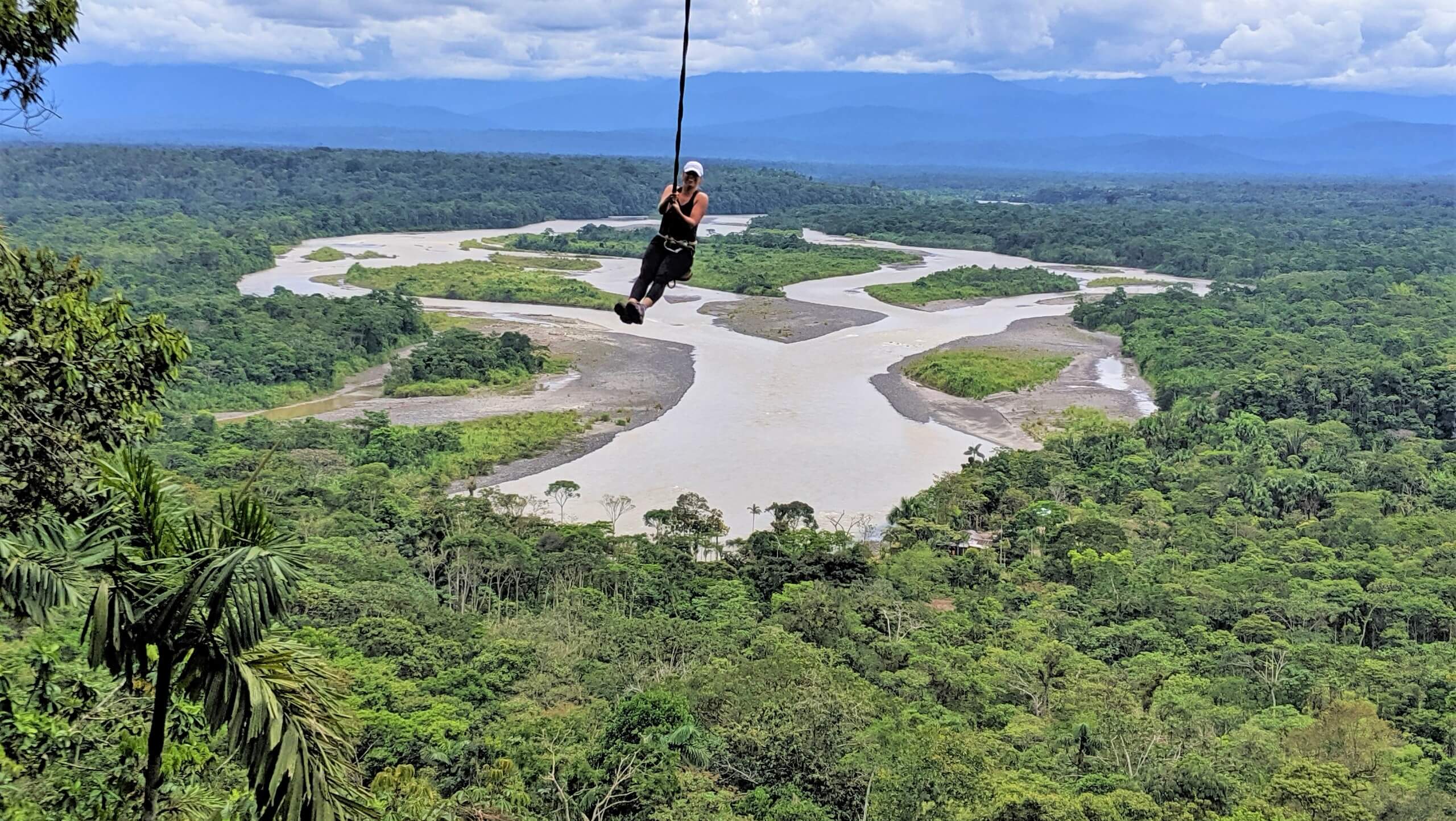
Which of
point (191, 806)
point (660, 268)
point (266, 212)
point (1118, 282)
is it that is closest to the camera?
point (191, 806)

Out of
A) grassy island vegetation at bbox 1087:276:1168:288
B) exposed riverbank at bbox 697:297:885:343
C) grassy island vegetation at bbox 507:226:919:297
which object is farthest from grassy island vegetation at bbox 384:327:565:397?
grassy island vegetation at bbox 1087:276:1168:288

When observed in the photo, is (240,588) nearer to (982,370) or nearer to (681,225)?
(681,225)

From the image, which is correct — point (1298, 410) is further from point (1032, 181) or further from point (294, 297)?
point (1032, 181)

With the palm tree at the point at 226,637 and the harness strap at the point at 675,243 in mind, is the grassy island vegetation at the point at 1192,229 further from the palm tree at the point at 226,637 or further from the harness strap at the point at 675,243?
the palm tree at the point at 226,637

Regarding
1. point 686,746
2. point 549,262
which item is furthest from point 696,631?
point 549,262

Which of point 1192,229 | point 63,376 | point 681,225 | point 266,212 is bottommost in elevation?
point 266,212

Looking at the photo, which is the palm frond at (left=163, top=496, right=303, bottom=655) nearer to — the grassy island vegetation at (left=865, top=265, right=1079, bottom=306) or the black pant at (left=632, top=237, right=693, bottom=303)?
the black pant at (left=632, top=237, right=693, bottom=303)

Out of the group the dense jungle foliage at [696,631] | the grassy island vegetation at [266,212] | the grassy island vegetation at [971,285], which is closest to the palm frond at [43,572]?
the dense jungle foliage at [696,631]

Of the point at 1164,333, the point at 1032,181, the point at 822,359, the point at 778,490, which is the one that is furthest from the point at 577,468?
the point at 1032,181
